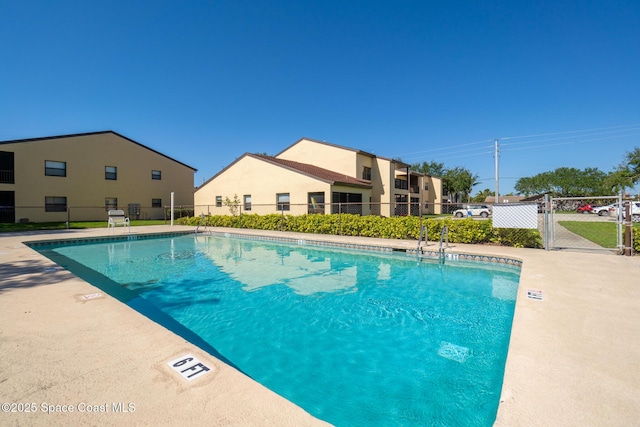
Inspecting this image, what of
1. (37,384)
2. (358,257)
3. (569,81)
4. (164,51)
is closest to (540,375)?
(37,384)

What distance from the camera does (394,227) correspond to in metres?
12.4

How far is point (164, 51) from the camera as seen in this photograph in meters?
13.5

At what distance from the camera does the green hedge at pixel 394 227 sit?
993cm

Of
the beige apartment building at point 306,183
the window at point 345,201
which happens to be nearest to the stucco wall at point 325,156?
the beige apartment building at point 306,183

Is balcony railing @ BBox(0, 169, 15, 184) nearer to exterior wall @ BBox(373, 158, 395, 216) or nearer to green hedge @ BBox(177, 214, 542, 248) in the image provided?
green hedge @ BBox(177, 214, 542, 248)

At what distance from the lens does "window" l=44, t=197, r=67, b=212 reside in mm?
20447

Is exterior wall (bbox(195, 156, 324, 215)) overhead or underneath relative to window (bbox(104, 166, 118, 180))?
underneath

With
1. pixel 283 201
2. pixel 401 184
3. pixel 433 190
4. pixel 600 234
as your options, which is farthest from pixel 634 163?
pixel 283 201

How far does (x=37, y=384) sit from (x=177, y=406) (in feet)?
4.01

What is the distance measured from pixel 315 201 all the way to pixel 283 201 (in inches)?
102

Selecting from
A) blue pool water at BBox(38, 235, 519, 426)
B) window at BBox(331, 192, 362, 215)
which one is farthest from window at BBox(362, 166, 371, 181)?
blue pool water at BBox(38, 235, 519, 426)

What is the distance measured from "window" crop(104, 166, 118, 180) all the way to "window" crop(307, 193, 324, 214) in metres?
17.4

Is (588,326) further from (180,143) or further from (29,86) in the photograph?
(180,143)

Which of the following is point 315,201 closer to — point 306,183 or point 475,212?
point 306,183
